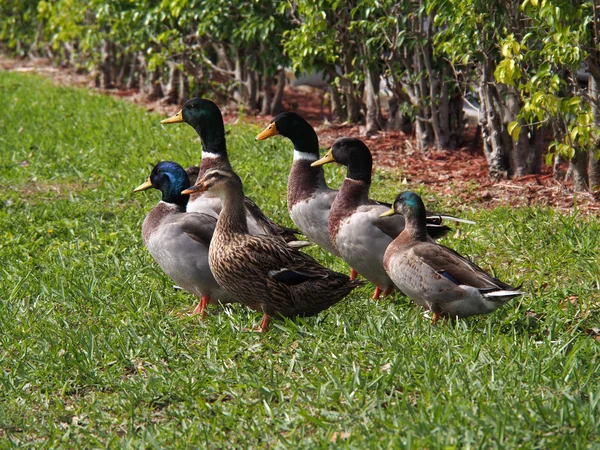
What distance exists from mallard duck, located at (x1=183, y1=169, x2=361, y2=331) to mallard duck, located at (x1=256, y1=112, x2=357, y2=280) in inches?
34.6

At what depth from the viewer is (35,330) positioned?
4.84m

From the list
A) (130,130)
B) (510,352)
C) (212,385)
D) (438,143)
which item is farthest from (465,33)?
(130,130)

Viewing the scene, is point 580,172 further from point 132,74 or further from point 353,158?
point 132,74

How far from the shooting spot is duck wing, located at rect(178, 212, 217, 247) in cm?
517

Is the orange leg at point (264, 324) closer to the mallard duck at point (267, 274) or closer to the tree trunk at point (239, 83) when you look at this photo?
the mallard duck at point (267, 274)

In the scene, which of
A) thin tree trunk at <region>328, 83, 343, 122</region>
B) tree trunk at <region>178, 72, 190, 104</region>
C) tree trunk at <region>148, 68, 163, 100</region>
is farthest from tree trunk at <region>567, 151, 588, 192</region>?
tree trunk at <region>148, 68, 163, 100</region>

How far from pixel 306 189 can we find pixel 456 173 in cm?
284

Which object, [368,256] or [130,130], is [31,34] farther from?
[368,256]

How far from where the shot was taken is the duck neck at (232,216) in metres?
4.84

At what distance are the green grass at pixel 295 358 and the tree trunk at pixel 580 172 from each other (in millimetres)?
647

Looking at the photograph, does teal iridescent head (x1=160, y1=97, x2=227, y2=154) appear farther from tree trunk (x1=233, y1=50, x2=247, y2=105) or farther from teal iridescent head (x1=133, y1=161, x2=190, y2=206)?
tree trunk (x1=233, y1=50, x2=247, y2=105)

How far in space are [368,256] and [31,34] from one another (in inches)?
624

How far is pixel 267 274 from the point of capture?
4.66 m

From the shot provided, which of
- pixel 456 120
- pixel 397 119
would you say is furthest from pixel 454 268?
pixel 397 119
